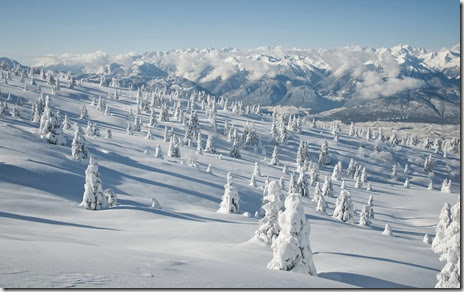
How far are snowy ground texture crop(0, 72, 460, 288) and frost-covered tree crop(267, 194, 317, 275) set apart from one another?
130cm

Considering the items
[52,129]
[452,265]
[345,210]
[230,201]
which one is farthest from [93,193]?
[345,210]

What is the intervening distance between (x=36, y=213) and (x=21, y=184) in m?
14.6

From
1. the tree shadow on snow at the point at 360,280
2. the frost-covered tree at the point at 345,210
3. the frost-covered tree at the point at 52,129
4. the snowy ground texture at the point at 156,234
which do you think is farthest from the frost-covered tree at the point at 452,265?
the frost-covered tree at the point at 52,129

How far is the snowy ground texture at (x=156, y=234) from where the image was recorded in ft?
38.1

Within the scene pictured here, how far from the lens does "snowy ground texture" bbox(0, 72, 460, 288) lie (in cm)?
1161

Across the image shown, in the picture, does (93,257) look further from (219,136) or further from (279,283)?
(219,136)

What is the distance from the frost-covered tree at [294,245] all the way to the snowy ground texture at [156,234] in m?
1.30

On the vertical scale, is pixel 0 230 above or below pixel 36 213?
above

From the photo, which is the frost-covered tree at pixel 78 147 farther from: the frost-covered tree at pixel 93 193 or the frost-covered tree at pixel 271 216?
the frost-covered tree at pixel 271 216

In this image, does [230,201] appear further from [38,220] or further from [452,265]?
[452,265]

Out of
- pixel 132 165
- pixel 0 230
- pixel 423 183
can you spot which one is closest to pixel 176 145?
pixel 132 165

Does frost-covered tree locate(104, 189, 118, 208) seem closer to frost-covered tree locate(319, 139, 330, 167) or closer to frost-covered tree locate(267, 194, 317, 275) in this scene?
frost-covered tree locate(267, 194, 317, 275)

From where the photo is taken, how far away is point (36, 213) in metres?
36.9

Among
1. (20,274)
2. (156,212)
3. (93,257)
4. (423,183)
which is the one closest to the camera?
(20,274)
